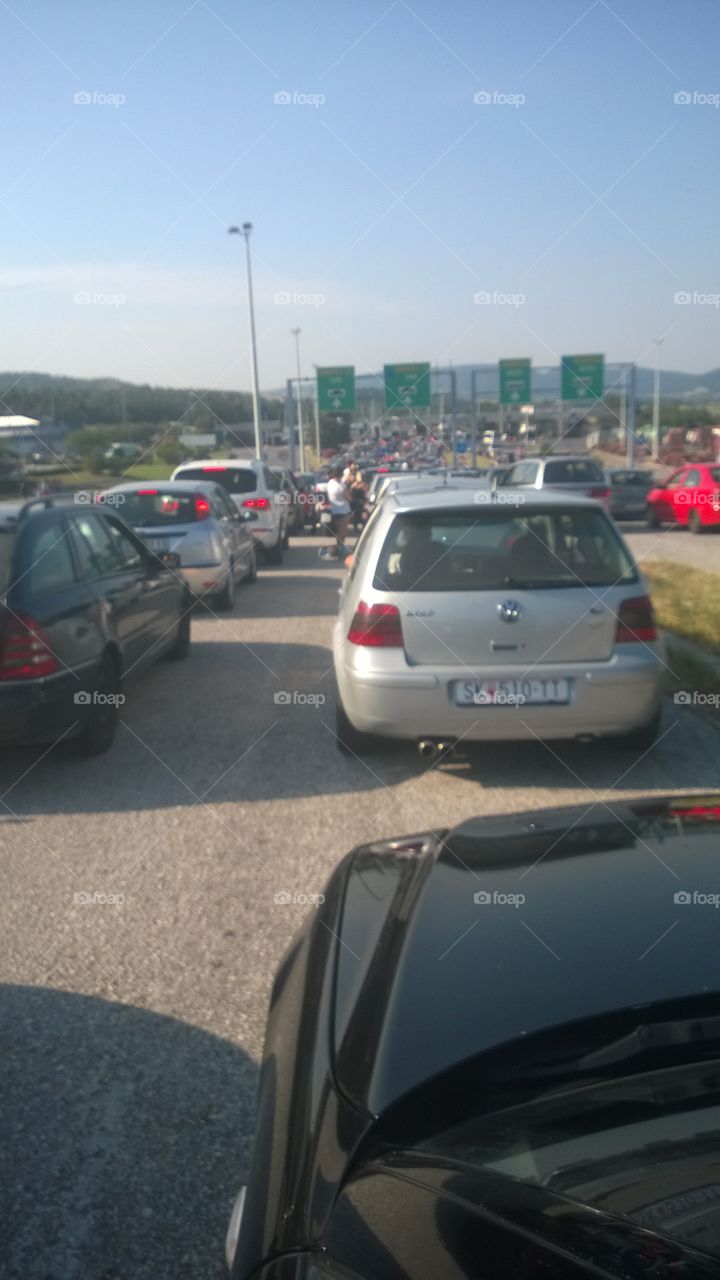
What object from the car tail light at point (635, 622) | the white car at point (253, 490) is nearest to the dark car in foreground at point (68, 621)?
the car tail light at point (635, 622)

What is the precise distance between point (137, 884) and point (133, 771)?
201cm

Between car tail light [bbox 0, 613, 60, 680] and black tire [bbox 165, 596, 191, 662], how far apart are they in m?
3.71

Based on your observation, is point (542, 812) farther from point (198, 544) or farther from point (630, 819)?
point (198, 544)

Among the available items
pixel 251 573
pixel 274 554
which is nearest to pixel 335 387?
pixel 274 554

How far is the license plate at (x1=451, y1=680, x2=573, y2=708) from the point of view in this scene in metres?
6.27

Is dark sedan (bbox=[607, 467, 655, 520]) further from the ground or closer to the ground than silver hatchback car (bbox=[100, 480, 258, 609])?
closer to the ground

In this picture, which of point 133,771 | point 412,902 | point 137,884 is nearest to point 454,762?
point 133,771

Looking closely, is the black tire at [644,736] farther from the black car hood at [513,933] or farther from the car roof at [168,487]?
the car roof at [168,487]

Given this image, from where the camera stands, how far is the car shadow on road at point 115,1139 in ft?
8.89

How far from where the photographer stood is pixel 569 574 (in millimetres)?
6445

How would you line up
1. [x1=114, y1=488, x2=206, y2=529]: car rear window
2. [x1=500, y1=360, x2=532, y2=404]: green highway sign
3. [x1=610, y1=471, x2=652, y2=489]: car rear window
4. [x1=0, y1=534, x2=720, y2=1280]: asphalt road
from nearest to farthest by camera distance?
[x1=0, y1=534, x2=720, y2=1280]: asphalt road → [x1=114, y1=488, x2=206, y2=529]: car rear window → [x1=610, y1=471, x2=652, y2=489]: car rear window → [x1=500, y1=360, x2=532, y2=404]: green highway sign

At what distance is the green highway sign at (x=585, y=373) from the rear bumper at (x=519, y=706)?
36283mm

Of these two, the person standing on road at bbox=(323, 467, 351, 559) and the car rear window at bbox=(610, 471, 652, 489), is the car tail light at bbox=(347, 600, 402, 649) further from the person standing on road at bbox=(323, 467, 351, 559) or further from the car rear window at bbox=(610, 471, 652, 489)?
the car rear window at bbox=(610, 471, 652, 489)

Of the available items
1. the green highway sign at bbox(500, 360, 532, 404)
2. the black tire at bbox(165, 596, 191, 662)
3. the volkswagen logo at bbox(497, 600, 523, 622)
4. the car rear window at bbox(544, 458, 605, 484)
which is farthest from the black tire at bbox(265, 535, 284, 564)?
the green highway sign at bbox(500, 360, 532, 404)
